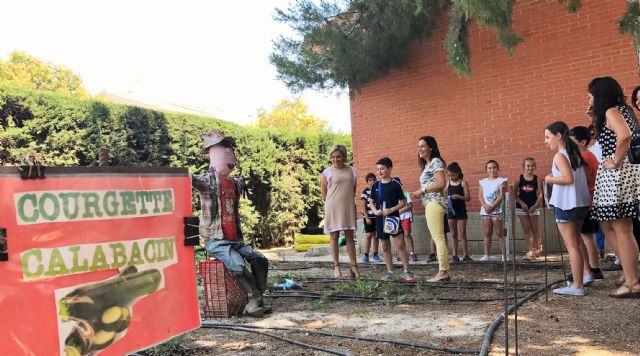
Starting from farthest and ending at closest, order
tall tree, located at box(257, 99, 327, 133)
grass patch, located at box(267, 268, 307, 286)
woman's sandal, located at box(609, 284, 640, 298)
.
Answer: tall tree, located at box(257, 99, 327, 133) < grass patch, located at box(267, 268, 307, 286) < woman's sandal, located at box(609, 284, 640, 298)

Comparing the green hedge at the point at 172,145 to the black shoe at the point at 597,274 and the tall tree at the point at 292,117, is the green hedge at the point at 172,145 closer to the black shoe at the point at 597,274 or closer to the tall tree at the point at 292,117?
the black shoe at the point at 597,274

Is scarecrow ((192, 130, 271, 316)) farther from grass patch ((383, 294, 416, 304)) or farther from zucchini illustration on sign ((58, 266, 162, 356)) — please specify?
zucchini illustration on sign ((58, 266, 162, 356))

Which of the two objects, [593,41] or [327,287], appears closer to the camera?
[327,287]

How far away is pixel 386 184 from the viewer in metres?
7.70

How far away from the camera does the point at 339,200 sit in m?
7.43

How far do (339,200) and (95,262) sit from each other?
5014mm

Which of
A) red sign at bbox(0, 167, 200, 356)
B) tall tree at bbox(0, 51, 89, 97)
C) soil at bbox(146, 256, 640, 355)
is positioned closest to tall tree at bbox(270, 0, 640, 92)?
→ soil at bbox(146, 256, 640, 355)

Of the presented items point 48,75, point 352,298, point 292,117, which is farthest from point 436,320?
point 48,75

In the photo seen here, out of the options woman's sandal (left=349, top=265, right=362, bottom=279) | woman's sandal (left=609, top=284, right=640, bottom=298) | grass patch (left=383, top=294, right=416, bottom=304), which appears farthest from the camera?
woman's sandal (left=349, top=265, right=362, bottom=279)

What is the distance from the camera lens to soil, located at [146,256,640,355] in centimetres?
402

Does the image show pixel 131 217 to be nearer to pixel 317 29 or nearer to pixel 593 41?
pixel 317 29

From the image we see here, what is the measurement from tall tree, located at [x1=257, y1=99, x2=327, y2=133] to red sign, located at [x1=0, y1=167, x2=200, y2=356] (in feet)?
126

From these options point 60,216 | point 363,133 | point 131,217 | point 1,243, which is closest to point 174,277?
point 131,217

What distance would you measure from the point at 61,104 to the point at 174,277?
827 cm
